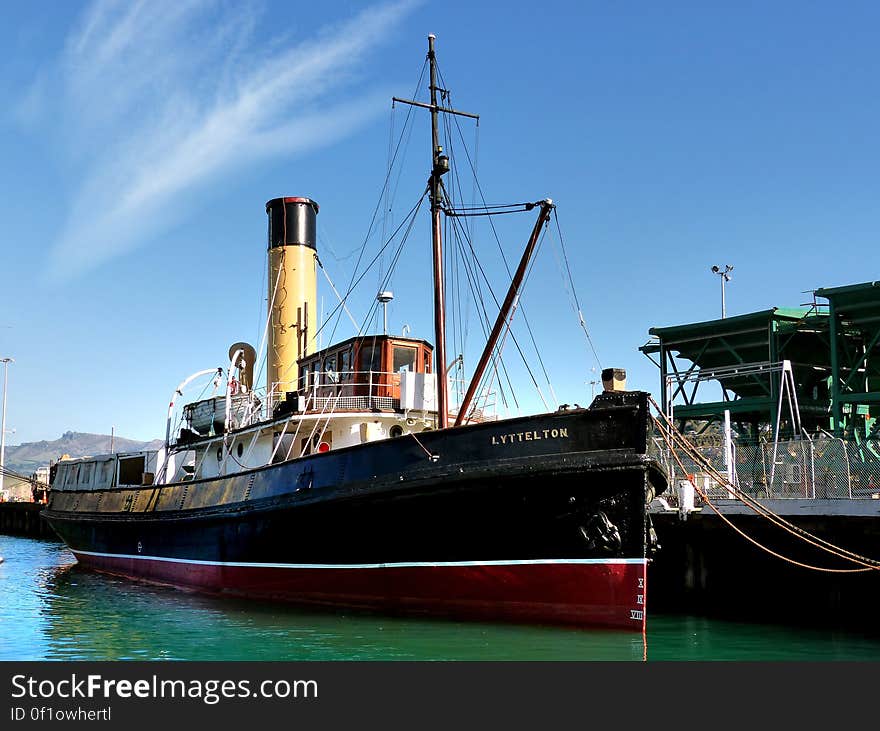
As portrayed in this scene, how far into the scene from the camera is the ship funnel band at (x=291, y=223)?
21609 millimetres

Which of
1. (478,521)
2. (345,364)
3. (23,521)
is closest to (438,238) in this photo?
(345,364)

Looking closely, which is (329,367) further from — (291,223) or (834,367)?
(834,367)

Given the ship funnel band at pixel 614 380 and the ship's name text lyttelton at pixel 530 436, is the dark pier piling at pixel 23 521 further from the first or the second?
the ship funnel band at pixel 614 380

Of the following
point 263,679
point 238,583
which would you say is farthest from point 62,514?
point 263,679

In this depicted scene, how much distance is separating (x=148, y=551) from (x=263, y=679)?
11200 mm

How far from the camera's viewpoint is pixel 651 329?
29797 millimetres

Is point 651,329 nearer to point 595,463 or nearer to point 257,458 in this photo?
point 257,458

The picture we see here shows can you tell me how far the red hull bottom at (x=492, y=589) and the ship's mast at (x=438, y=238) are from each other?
263 cm

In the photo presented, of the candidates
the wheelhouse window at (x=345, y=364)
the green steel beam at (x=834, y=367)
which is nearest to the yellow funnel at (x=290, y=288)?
the wheelhouse window at (x=345, y=364)

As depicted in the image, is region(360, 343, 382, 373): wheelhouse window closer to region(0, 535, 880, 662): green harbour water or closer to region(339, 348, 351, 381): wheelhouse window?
region(339, 348, 351, 381): wheelhouse window

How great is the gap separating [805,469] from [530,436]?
6.82 metres

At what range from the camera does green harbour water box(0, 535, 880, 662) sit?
11.2 meters

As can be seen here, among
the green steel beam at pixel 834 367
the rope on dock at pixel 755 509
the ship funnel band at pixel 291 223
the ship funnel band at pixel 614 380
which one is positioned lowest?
the rope on dock at pixel 755 509

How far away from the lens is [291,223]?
70.9 ft
